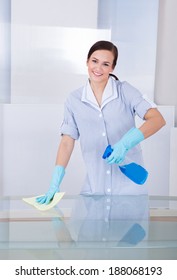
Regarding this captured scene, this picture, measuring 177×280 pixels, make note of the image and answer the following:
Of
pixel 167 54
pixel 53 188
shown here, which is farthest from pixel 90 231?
pixel 167 54

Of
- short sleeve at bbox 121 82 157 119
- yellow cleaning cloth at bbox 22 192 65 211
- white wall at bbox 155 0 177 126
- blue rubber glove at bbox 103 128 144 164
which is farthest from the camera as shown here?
white wall at bbox 155 0 177 126

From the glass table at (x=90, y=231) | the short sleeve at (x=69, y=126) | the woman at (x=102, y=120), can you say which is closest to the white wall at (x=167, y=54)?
the woman at (x=102, y=120)

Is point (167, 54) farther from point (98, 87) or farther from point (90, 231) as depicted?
point (90, 231)

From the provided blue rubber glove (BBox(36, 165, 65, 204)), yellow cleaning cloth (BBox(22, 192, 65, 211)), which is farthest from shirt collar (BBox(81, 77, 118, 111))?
yellow cleaning cloth (BBox(22, 192, 65, 211))

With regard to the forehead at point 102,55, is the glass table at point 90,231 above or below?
below

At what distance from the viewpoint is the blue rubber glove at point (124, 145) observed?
86.4 inches

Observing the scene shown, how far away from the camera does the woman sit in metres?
2.36

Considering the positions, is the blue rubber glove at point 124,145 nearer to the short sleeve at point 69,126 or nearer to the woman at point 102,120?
the woman at point 102,120

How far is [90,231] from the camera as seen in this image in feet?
4.68

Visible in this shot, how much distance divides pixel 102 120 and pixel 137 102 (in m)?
0.20

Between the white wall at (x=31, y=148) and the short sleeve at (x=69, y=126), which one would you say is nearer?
the short sleeve at (x=69, y=126)

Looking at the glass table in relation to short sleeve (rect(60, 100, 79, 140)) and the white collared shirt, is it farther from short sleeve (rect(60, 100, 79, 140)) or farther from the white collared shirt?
short sleeve (rect(60, 100, 79, 140))

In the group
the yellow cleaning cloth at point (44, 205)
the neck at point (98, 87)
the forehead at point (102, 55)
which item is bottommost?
the yellow cleaning cloth at point (44, 205)

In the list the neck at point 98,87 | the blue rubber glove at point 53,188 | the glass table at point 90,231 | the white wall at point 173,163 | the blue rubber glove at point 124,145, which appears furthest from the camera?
the white wall at point 173,163
